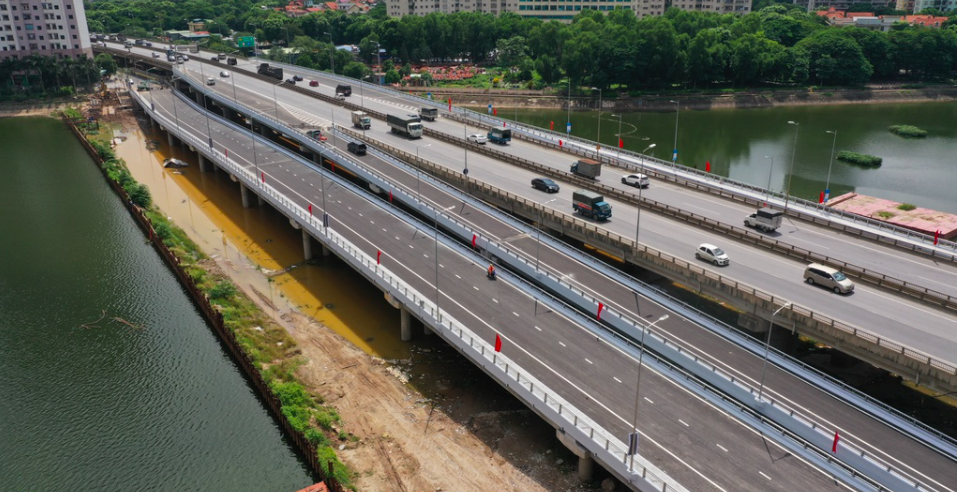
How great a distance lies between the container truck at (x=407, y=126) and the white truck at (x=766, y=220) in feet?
167

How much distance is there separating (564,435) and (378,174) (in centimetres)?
4964

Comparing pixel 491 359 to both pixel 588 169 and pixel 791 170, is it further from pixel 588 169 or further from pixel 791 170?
pixel 791 170

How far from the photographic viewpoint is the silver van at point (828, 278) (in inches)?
1841

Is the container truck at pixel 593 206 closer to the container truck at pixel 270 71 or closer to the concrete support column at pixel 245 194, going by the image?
the concrete support column at pixel 245 194

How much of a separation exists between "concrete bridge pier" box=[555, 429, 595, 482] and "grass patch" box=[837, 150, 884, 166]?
89.1m

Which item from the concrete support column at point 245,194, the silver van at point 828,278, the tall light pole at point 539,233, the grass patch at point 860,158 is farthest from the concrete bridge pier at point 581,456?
the grass patch at point 860,158

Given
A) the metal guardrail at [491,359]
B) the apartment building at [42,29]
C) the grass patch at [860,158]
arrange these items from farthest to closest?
the apartment building at [42,29] → the grass patch at [860,158] → the metal guardrail at [491,359]

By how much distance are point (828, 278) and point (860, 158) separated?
230ft

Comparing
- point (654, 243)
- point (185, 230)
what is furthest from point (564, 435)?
point (185, 230)

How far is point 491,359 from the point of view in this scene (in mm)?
43344

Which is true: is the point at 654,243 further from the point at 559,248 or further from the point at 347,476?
the point at 347,476

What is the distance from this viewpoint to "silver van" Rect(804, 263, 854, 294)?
46750 millimetres

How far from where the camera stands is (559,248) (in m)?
59.4

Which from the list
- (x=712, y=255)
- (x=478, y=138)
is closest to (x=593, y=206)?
(x=712, y=255)
